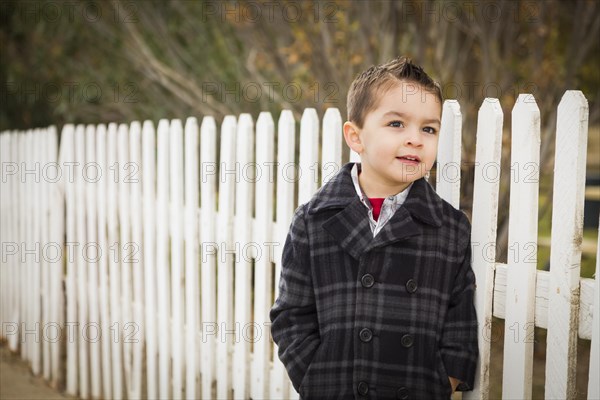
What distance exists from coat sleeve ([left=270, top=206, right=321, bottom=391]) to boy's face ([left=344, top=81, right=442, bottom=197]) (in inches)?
14.1

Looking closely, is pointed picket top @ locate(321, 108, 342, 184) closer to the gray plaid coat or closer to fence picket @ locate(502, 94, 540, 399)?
the gray plaid coat

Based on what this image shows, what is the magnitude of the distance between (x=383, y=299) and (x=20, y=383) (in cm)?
382

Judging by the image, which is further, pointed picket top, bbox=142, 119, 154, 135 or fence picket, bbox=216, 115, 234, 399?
pointed picket top, bbox=142, 119, 154, 135

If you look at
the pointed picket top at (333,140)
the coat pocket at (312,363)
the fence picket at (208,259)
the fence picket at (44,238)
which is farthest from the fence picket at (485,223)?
the fence picket at (44,238)

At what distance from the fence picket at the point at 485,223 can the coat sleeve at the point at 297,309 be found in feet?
1.73

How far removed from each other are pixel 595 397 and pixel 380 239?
74cm

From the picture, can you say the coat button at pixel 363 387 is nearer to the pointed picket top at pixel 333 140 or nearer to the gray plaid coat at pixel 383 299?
the gray plaid coat at pixel 383 299

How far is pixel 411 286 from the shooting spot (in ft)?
6.52

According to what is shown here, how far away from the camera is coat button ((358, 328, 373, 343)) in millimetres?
1991

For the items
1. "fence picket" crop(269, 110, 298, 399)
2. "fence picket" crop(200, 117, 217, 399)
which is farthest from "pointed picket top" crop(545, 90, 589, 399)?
"fence picket" crop(200, 117, 217, 399)

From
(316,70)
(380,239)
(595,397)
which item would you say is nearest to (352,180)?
(380,239)

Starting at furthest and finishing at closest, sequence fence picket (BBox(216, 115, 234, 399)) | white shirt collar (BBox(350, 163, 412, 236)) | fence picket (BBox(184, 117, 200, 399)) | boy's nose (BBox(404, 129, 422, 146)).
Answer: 1. fence picket (BBox(184, 117, 200, 399))
2. fence picket (BBox(216, 115, 234, 399))
3. white shirt collar (BBox(350, 163, 412, 236))
4. boy's nose (BBox(404, 129, 422, 146))

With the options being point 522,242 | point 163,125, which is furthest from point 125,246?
point 522,242

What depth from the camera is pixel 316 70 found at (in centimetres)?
534
